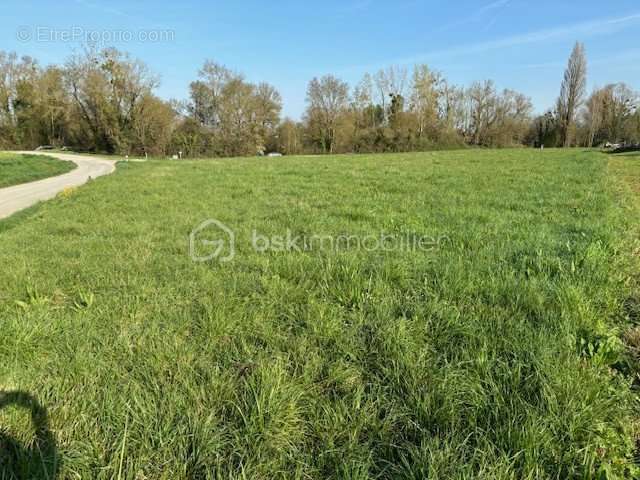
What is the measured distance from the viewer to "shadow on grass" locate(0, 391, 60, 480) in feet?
4.91

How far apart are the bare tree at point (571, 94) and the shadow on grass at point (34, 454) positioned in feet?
229

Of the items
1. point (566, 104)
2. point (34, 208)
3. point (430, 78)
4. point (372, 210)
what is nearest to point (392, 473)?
point (372, 210)

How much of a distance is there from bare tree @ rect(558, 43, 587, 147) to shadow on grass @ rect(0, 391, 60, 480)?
6992cm

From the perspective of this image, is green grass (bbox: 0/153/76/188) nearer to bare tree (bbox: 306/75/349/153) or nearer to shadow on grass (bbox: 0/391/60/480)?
shadow on grass (bbox: 0/391/60/480)

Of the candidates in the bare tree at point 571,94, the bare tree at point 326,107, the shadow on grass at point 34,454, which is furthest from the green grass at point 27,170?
the bare tree at point 571,94

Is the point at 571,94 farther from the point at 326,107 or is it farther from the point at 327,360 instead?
the point at 327,360

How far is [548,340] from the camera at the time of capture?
2.24 metres

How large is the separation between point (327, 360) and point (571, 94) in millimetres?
68934

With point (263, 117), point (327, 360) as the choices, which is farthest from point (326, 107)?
point (327, 360)

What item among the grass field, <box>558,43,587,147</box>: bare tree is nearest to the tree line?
<box>558,43,587,147</box>: bare tree

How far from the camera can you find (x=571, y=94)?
175ft

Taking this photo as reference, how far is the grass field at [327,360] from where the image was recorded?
5.12 feet

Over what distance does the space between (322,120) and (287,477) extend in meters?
58.2

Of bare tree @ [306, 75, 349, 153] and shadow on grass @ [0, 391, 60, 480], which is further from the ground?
bare tree @ [306, 75, 349, 153]
